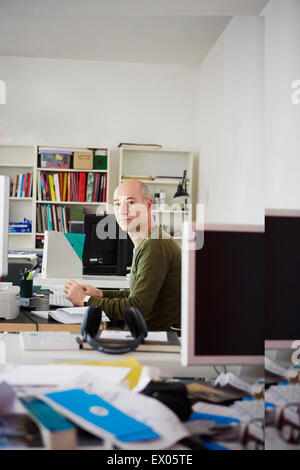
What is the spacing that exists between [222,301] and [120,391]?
33 centimetres

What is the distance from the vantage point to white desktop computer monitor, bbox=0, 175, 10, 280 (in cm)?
174

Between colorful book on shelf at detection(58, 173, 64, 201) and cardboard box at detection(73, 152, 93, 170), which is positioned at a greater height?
cardboard box at detection(73, 152, 93, 170)

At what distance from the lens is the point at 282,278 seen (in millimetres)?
1288

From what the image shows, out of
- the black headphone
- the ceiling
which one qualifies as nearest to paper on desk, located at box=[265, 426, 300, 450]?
the black headphone

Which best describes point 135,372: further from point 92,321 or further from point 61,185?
point 61,185

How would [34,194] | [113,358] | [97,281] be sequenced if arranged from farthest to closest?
[34,194] → [97,281] → [113,358]

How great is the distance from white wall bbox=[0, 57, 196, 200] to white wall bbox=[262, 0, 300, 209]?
215 cm

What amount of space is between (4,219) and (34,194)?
3.63 metres

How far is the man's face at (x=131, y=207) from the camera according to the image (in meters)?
2.52

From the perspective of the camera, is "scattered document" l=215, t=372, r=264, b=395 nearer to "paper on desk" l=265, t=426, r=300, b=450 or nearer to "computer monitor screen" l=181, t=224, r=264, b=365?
"computer monitor screen" l=181, t=224, r=264, b=365

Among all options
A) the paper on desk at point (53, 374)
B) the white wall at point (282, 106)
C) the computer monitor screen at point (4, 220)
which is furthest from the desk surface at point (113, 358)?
the white wall at point (282, 106)

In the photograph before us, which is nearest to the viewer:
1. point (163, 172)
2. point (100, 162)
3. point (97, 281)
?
point (97, 281)

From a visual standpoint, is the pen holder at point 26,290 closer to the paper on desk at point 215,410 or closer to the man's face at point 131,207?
the man's face at point 131,207

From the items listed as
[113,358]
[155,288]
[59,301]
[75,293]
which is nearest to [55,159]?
[59,301]
